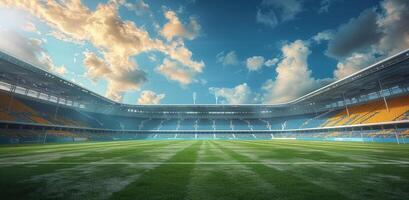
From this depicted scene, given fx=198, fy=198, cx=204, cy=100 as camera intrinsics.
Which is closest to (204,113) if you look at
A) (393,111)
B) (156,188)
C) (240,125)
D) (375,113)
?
(240,125)

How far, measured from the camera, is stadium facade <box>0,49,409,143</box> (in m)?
29.7

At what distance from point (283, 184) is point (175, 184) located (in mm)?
2606

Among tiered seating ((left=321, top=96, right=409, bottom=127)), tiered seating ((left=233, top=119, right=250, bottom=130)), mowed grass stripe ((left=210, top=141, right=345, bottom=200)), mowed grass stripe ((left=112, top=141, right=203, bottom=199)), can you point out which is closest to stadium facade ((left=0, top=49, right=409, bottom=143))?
Result: tiered seating ((left=321, top=96, right=409, bottom=127))

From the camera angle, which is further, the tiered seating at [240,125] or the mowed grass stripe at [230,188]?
the tiered seating at [240,125]

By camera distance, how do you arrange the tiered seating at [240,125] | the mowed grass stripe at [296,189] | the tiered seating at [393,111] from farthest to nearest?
1. the tiered seating at [240,125]
2. the tiered seating at [393,111]
3. the mowed grass stripe at [296,189]

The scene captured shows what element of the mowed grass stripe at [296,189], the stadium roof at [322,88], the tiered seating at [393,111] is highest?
the stadium roof at [322,88]

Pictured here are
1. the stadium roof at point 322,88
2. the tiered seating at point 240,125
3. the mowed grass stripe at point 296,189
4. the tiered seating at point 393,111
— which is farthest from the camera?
the tiered seating at point 240,125

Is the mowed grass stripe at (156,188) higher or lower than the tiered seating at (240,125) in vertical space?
lower

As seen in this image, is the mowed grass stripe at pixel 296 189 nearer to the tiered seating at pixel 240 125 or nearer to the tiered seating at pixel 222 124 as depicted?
the tiered seating at pixel 222 124

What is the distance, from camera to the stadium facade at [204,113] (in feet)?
97.3

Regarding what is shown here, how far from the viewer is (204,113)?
73.1 m

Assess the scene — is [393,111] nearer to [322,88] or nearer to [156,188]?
[322,88]

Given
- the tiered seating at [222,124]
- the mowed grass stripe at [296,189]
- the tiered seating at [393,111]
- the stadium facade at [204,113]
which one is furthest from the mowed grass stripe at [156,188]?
the tiered seating at [222,124]

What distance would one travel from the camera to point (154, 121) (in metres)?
71.6
